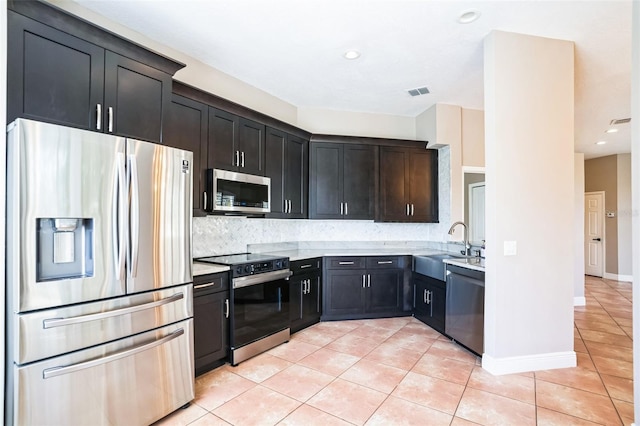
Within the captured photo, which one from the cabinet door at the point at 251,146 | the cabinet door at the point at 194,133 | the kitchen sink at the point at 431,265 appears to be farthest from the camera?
the kitchen sink at the point at 431,265

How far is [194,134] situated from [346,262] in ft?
7.72

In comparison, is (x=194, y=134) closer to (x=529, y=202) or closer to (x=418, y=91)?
(x=418, y=91)

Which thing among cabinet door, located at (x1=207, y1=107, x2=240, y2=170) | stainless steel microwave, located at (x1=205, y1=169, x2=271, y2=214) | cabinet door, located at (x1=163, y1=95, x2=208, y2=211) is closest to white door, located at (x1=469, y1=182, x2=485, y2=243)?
stainless steel microwave, located at (x1=205, y1=169, x2=271, y2=214)

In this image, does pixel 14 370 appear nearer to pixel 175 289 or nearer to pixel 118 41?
pixel 175 289

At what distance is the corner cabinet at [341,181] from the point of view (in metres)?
4.41

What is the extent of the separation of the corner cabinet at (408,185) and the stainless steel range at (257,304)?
1.86 metres

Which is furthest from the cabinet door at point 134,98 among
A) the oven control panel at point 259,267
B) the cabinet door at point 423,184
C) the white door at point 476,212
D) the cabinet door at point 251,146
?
the white door at point 476,212

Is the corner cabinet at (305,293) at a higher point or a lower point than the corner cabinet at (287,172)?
lower

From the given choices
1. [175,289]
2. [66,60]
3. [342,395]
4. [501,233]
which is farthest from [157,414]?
[501,233]

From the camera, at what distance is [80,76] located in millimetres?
2002

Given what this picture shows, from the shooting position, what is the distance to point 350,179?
450 centimetres

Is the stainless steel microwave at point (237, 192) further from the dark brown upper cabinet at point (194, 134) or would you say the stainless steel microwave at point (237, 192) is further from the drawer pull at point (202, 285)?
the drawer pull at point (202, 285)

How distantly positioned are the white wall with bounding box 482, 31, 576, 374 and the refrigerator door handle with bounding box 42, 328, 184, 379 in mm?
2543

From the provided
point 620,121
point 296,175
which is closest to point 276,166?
point 296,175
